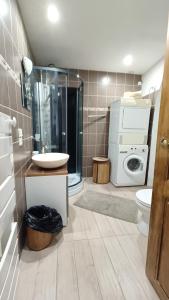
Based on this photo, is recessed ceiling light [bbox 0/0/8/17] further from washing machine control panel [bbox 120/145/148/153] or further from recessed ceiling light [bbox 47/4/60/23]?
washing machine control panel [bbox 120/145/148/153]

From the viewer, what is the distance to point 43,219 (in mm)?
1489

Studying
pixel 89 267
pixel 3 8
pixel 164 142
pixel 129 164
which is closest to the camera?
pixel 164 142

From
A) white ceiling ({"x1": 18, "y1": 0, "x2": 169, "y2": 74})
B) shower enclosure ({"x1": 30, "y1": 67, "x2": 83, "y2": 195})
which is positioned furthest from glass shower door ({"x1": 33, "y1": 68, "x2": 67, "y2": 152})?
white ceiling ({"x1": 18, "y1": 0, "x2": 169, "y2": 74})

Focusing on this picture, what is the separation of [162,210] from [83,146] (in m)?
2.50

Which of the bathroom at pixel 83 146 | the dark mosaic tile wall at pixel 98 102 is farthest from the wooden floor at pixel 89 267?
the dark mosaic tile wall at pixel 98 102

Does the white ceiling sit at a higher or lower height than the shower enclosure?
higher

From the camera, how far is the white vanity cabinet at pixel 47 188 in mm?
1681

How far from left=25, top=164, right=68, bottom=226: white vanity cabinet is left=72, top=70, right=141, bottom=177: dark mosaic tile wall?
176 centimetres

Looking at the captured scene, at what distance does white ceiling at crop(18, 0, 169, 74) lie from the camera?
1.61m

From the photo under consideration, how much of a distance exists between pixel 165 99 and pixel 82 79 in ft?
8.29

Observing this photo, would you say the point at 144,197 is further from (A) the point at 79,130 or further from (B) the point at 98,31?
(B) the point at 98,31

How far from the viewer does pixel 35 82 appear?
2.44 m

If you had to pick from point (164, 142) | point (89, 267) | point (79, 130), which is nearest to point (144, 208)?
point (89, 267)

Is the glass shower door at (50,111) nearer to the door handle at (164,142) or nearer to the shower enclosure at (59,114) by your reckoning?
the shower enclosure at (59,114)
